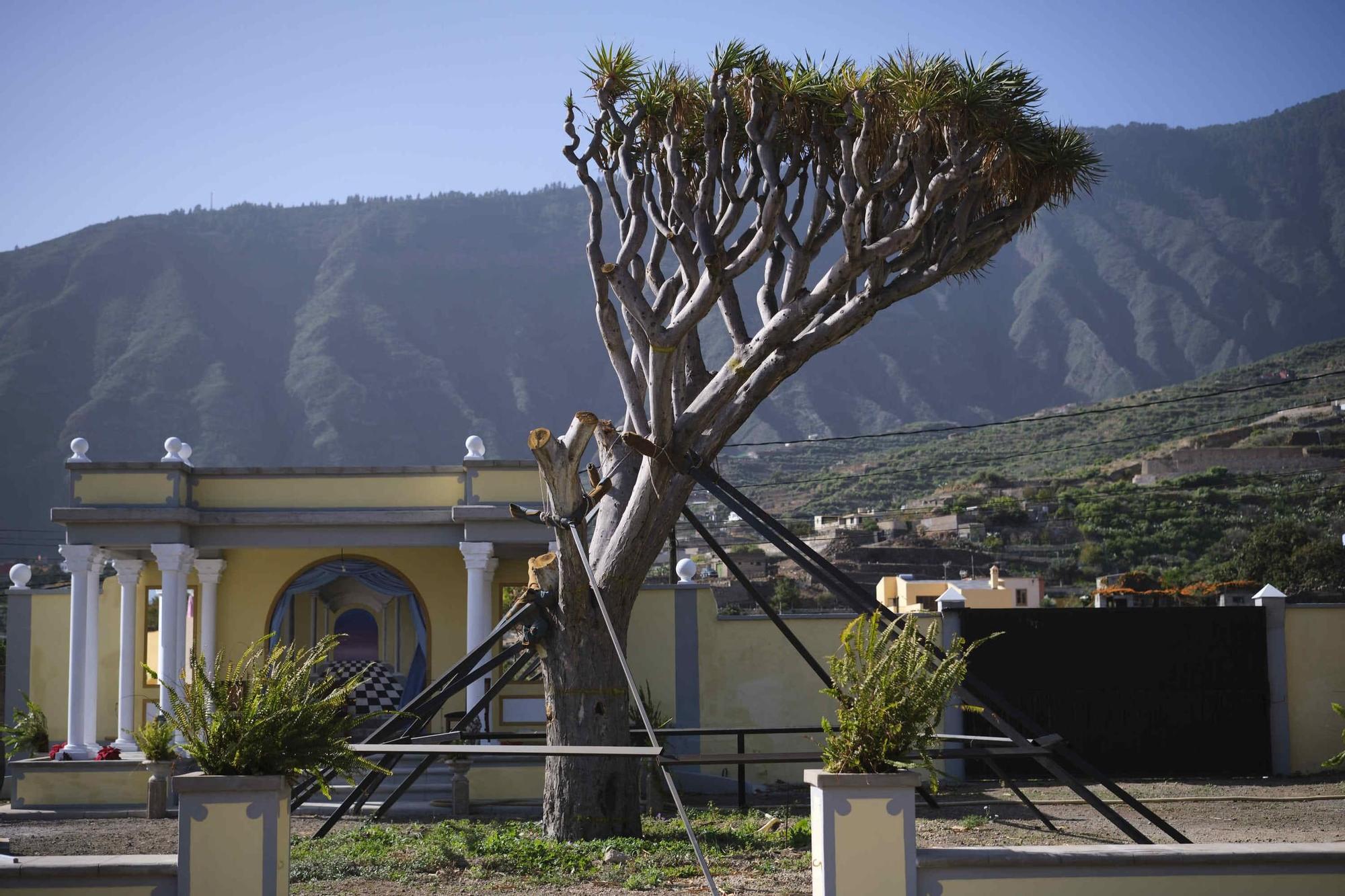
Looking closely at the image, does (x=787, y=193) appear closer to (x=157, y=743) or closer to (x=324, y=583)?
(x=157, y=743)

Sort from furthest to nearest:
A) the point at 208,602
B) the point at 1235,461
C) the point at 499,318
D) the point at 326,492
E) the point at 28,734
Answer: the point at 499,318 < the point at 1235,461 < the point at 208,602 < the point at 28,734 < the point at 326,492

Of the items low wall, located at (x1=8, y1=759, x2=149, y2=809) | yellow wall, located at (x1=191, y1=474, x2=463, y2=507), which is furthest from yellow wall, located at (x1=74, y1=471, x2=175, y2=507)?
low wall, located at (x1=8, y1=759, x2=149, y2=809)

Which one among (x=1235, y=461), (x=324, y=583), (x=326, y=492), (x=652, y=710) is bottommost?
(x=652, y=710)

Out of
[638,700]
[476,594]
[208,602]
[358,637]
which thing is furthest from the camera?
[358,637]

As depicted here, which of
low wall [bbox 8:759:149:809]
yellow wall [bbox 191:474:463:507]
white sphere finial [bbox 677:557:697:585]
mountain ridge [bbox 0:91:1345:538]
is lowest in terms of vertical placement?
low wall [bbox 8:759:149:809]

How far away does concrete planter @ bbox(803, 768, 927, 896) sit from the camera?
616 cm

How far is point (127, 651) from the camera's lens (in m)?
17.4

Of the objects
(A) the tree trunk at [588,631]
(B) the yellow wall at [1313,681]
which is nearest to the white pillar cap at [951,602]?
(B) the yellow wall at [1313,681]

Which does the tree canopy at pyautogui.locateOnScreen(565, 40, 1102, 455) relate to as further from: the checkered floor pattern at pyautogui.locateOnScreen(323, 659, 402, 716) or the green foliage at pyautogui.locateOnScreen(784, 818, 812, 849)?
the checkered floor pattern at pyautogui.locateOnScreen(323, 659, 402, 716)

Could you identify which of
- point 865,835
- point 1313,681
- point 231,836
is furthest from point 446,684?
point 1313,681

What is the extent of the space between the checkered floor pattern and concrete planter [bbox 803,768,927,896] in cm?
1449

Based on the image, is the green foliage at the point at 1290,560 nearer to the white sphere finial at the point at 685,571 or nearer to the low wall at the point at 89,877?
the white sphere finial at the point at 685,571

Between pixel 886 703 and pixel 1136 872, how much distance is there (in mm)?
1412

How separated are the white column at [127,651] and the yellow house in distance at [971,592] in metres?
18.1
